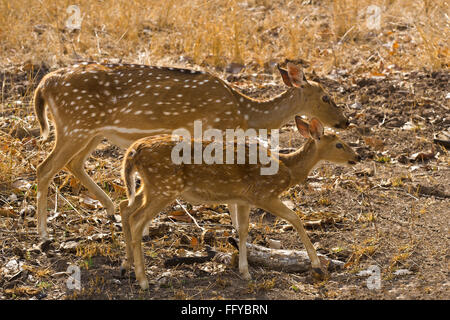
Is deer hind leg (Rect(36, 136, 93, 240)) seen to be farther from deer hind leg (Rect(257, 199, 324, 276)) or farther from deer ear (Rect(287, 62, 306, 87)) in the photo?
deer ear (Rect(287, 62, 306, 87))

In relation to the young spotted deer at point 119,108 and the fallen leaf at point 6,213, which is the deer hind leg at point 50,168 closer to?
the young spotted deer at point 119,108

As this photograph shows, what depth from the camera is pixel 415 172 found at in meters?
8.87

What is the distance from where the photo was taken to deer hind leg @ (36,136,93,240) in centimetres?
741

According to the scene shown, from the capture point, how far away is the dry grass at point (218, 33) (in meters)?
11.6

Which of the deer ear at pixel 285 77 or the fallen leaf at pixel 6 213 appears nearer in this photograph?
the fallen leaf at pixel 6 213

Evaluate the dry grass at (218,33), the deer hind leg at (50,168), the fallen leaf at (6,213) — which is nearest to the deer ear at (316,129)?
the deer hind leg at (50,168)

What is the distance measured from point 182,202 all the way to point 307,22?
574 centimetres

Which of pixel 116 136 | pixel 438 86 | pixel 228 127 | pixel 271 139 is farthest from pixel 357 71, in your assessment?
pixel 116 136

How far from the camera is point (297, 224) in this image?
6.73 metres

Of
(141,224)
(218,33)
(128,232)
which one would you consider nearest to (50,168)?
(128,232)

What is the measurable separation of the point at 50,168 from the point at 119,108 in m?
0.86

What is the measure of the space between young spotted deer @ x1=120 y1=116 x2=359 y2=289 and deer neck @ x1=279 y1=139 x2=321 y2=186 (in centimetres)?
4

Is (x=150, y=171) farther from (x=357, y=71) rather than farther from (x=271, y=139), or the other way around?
(x=357, y=71)

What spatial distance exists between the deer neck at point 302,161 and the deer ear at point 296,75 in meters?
1.06
